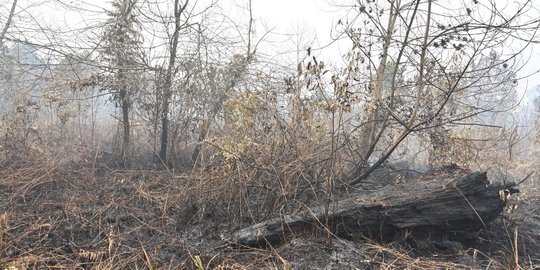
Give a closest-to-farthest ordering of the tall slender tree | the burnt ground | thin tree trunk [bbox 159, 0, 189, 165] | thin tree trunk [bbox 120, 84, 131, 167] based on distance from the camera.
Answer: the burnt ground < the tall slender tree < thin tree trunk [bbox 159, 0, 189, 165] < thin tree trunk [bbox 120, 84, 131, 167]

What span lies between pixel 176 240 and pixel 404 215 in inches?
87.1

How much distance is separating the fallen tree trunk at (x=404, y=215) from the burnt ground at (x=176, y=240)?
0.39 feet

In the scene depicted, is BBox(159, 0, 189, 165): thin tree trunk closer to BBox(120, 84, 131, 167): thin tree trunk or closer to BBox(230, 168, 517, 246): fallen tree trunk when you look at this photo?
BBox(120, 84, 131, 167): thin tree trunk

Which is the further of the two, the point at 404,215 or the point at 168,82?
the point at 168,82

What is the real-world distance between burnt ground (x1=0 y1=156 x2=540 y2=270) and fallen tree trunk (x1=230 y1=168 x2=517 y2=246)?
12cm

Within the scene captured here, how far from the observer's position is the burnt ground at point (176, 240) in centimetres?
317

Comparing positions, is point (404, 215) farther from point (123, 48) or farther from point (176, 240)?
point (123, 48)

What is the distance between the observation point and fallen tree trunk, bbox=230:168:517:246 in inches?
141

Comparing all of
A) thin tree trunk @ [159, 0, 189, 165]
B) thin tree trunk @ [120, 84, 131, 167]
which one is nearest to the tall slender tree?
thin tree trunk @ [120, 84, 131, 167]

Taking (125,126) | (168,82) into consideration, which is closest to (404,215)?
(168,82)

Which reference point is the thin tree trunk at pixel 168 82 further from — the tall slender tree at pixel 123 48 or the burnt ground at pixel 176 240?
the burnt ground at pixel 176 240

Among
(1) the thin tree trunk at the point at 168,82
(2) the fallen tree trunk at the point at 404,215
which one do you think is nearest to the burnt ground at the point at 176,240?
(2) the fallen tree trunk at the point at 404,215

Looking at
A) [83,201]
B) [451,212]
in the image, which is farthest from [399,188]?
[83,201]

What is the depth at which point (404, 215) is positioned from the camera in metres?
3.61
